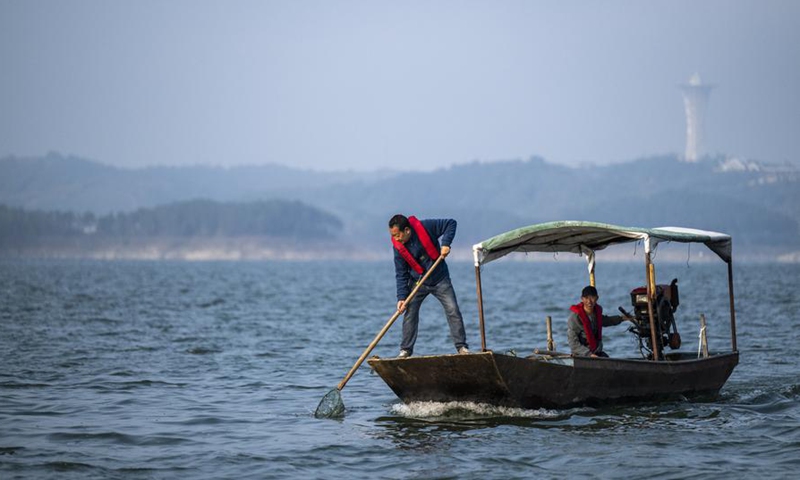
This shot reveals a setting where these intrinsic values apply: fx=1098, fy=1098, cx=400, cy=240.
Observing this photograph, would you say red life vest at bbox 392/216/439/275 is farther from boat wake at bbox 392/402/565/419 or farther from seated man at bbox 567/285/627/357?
seated man at bbox 567/285/627/357

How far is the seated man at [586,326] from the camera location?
590 inches

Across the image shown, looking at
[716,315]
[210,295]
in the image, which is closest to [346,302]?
[210,295]

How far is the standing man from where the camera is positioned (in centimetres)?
1441

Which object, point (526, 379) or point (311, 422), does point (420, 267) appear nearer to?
point (526, 379)

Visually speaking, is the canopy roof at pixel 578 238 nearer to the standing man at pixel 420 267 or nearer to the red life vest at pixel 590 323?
the standing man at pixel 420 267

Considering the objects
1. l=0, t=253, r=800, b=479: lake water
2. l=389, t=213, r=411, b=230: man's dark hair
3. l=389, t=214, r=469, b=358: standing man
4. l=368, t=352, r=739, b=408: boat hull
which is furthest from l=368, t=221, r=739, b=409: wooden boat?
l=389, t=213, r=411, b=230: man's dark hair

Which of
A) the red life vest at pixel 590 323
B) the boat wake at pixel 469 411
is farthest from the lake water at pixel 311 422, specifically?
the red life vest at pixel 590 323

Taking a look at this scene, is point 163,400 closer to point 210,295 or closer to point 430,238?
point 430,238

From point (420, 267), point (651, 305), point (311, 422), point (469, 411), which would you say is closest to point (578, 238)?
point (651, 305)

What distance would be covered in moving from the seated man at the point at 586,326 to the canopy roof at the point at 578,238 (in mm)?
927

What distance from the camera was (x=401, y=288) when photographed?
14898 mm

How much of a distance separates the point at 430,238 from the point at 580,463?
3861mm

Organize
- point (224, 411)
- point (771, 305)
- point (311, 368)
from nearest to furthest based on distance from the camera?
point (224, 411) < point (311, 368) < point (771, 305)

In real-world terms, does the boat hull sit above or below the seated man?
below
